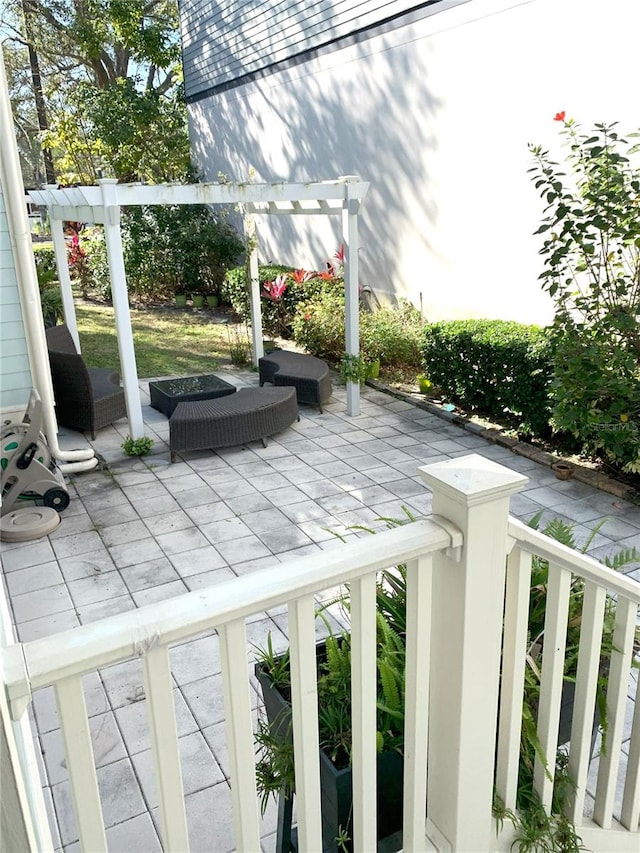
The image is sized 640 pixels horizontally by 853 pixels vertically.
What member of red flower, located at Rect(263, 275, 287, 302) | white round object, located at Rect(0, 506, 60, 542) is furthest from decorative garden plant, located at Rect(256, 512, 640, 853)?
red flower, located at Rect(263, 275, 287, 302)

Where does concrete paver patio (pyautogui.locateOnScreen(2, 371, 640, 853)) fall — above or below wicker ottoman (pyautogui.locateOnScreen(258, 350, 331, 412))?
below

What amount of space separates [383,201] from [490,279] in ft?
7.92

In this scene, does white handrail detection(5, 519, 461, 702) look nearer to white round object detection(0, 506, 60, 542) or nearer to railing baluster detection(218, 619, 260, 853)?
→ railing baluster detection(218, 619, 260, 853)

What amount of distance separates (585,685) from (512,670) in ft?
0.94

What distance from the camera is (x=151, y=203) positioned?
651 cm

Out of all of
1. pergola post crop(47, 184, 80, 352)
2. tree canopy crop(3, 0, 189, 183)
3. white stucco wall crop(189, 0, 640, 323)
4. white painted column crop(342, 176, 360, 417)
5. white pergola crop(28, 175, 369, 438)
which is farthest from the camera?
tree canopy crop(3, 0, 189, 183)

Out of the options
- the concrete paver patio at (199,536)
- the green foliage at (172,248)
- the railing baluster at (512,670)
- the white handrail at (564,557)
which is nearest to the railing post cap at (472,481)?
the white handrail at (564,557)

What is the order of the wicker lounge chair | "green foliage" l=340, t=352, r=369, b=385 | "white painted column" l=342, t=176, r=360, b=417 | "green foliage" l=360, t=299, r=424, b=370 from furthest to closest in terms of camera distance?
1. "green foliage" l=360, t=299, r=424, b=370
2. "green foliage" l=340, t=352, r=369, b=385
3. "white painted column" l=342, t=176, r=360, b=417
4. the wicker lounge chair

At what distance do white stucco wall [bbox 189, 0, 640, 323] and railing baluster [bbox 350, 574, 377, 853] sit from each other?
19.5 ft

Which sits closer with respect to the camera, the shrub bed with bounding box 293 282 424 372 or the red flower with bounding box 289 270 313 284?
the shrub bed with bounding box 293 282 424 372

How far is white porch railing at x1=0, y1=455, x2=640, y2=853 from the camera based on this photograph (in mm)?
1155

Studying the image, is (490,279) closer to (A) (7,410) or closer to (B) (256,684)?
(A) (7,410)

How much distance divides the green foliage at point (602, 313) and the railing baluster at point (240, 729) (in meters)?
4.53

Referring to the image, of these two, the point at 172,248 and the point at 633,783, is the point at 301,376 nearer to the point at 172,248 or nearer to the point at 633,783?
the point at 633,783
